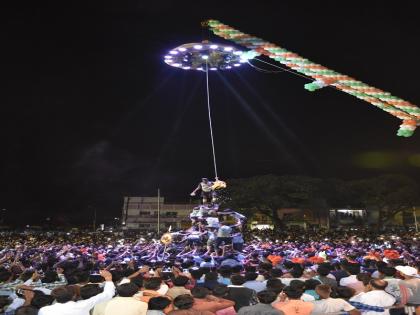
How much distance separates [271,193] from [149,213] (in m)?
35.0

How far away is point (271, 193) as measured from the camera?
4341cm

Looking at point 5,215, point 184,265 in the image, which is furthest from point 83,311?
point 5,215

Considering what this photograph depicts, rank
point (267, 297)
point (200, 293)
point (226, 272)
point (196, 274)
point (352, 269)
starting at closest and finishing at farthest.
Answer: point (267, 297) < point (200, 293) < point (226, 272) < point (196, 274) < point (352, 269)

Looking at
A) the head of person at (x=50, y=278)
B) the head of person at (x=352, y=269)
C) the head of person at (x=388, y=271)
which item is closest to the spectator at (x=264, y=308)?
the head of person at (x=388, y=271)

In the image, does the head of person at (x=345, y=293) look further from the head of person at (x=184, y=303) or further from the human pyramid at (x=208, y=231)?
the human pyramid at (x=208, y=231)

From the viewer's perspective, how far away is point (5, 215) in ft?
192

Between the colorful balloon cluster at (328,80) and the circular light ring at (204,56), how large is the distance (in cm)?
84

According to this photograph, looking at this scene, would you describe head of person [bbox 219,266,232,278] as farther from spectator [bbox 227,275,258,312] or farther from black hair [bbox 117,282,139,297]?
black hair [bbox 117,282,139,297]

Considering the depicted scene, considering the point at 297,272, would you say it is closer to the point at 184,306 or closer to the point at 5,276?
the point at 184,306

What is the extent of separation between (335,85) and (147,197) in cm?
6069

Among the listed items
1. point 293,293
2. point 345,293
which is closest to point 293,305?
point 293,293

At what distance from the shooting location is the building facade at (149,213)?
234 ft

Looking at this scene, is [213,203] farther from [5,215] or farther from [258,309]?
[5,215]

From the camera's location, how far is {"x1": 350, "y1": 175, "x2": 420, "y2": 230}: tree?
4156cm
